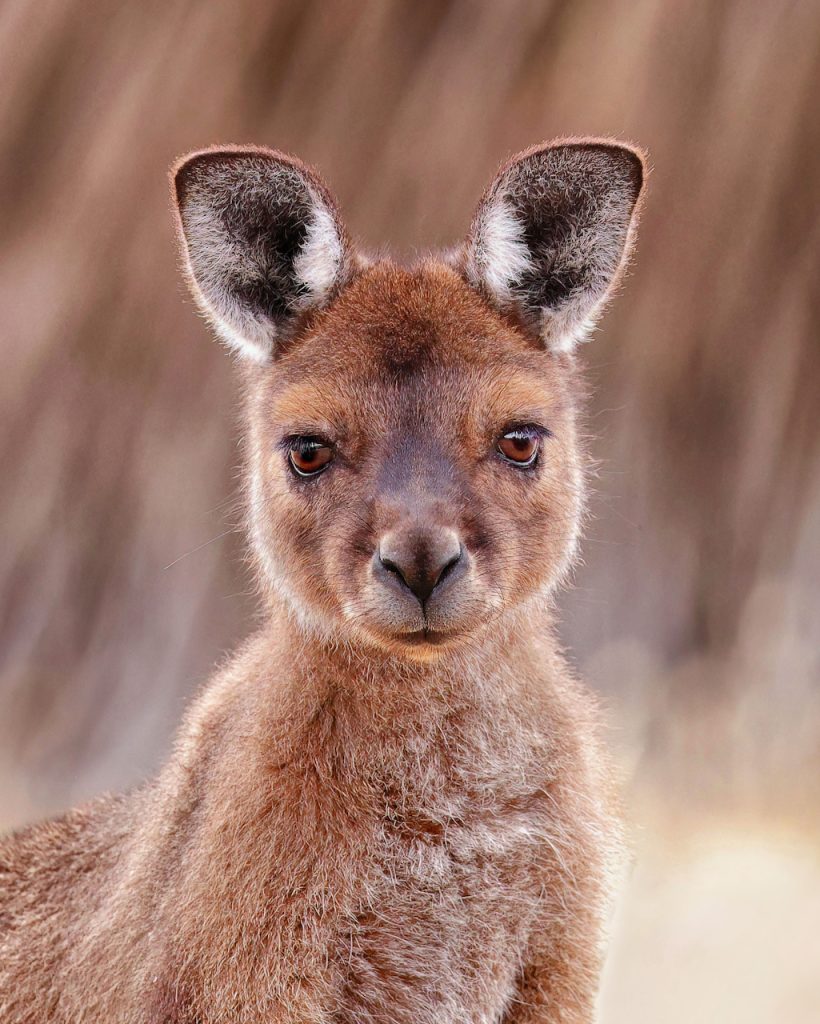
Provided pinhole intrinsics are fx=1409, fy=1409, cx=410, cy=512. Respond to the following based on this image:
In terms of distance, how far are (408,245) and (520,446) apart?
6.57ft

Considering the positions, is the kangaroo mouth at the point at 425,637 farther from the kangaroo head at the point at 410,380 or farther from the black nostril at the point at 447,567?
the black nostril at the point at 447,567

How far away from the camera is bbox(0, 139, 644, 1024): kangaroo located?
264 centimetres

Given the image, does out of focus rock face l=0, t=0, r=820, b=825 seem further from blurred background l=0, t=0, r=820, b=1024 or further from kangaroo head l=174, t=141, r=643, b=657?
kangaroo head l=174, t=141, r=643, b=657

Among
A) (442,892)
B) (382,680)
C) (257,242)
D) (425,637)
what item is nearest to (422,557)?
(425,637)

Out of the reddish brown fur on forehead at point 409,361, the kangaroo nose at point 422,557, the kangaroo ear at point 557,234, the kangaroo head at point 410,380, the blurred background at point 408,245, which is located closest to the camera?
the kangaroo nose at point 422,557

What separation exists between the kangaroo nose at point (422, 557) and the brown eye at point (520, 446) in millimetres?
335

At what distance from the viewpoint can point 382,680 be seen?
282cm

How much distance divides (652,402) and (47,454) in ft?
6.87

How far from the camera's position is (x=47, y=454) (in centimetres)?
490

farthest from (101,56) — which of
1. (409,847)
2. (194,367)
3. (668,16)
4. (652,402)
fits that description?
(409,847)

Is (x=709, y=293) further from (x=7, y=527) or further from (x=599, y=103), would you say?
(x=7, y=527)

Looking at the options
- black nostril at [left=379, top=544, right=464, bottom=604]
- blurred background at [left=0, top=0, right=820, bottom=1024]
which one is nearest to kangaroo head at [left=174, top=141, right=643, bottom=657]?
black nostril at [left=379, top=544, right=464, bottom=604]

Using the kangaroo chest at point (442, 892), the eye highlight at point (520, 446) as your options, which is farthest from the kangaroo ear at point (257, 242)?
the kangaroo chest at point (442, 892)

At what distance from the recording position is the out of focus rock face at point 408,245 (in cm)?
474
